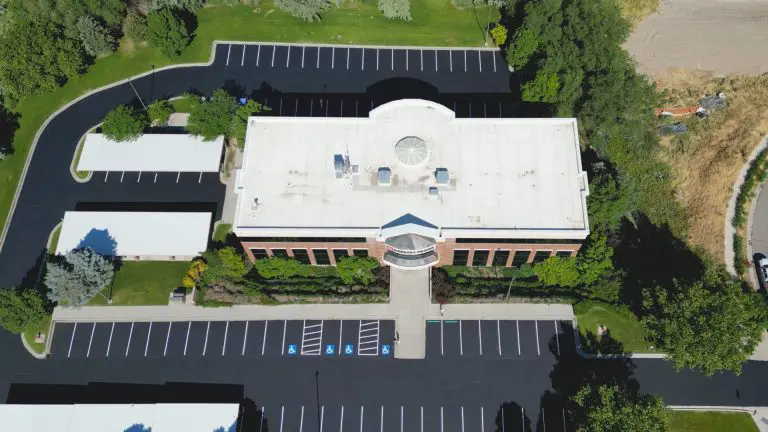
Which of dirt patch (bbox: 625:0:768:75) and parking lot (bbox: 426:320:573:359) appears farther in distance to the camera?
dirt patch (bbox: 625:0:768:75)

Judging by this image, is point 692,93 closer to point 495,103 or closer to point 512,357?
point 495,103

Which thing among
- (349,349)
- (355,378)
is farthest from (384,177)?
(355,378)

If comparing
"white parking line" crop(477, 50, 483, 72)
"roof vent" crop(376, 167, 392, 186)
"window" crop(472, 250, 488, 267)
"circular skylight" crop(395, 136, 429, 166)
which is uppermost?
"white parking line" crop(477, 50, 483, 72)

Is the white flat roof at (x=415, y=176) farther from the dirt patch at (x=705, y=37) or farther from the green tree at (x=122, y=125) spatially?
the dirt patch at (x=705, y=37)

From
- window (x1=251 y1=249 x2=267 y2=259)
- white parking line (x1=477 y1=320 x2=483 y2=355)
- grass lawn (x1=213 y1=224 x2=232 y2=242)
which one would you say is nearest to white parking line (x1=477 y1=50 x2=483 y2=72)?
white parking line (x1=477 y1=320 x2=483 y2=355)

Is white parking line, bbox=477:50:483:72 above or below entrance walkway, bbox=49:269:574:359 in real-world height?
above

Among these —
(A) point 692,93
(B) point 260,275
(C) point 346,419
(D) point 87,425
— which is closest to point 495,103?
(A) point 692,93

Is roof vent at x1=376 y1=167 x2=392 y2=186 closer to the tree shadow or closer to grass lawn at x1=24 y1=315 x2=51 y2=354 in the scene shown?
the tree shadow

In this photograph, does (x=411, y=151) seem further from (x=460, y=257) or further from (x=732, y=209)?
(x=732, y=209)
